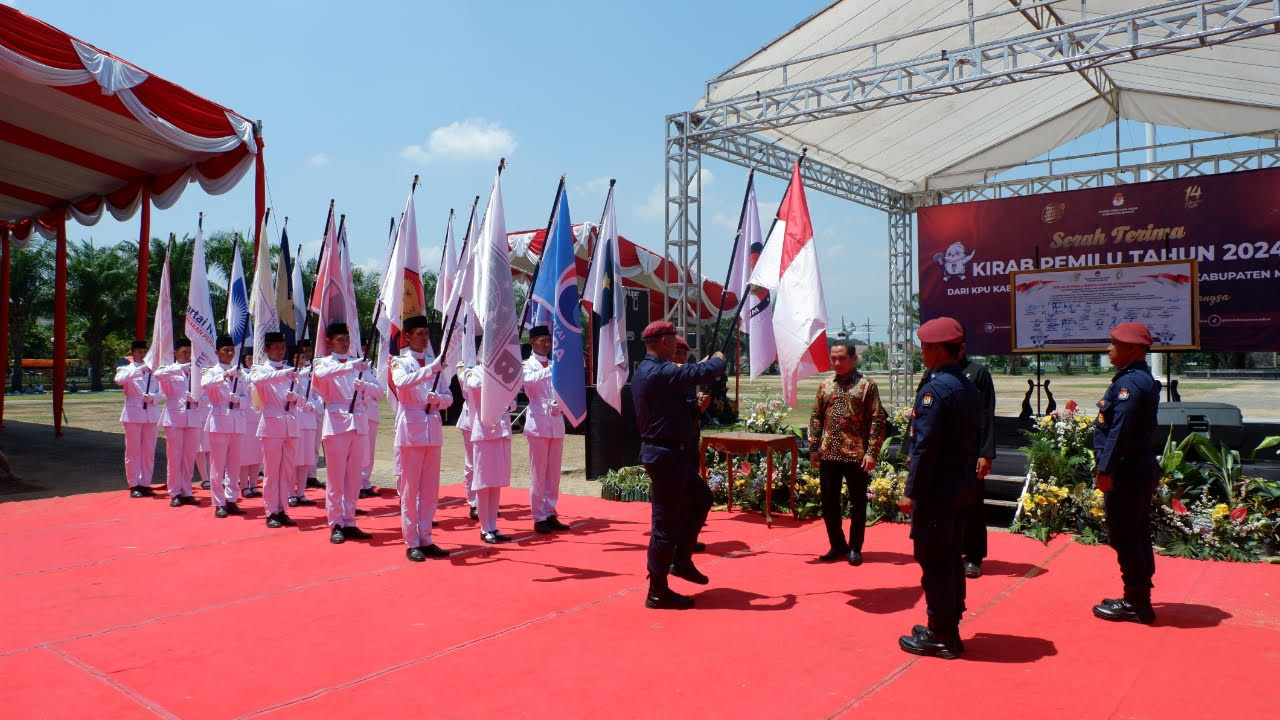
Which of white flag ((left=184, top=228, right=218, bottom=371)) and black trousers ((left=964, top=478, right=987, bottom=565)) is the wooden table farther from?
white flag ((left=184, top=228, right=218, bottom=371))

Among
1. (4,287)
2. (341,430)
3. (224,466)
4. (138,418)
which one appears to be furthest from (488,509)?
(4,287)

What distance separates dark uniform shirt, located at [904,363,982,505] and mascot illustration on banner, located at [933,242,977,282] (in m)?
8.14

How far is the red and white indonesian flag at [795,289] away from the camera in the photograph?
5762mm

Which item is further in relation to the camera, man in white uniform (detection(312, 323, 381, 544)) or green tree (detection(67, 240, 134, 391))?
green tree (detection(67, 240, 134, 391))

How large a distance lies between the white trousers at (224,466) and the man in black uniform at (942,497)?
6.71 meters

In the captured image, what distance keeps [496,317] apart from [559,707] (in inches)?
122

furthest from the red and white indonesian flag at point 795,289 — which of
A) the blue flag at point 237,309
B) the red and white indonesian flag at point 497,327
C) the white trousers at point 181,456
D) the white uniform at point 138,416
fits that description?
the white uniform at point 138,416

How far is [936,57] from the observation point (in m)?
9.37

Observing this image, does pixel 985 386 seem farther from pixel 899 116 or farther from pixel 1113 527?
pixel 899 116

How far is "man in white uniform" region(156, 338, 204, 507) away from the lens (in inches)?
348

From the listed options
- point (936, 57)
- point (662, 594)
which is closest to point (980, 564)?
point (662, 594)

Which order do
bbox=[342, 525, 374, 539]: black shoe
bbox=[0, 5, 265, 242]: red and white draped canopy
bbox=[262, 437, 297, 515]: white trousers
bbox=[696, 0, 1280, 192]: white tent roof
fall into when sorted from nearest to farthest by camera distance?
1. bbox=[342, 525, 374, 539]: black shoe
2. bbox=[262, 437, 297, 515]: white trousers
3. bbox=[0, 5, 265, 242]: red and white draped canopy
4. bbox=[696, 0, 1280, 192]: white tent roof

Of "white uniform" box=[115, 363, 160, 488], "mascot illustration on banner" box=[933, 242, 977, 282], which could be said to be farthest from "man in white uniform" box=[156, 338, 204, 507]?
"mascot illustration on banner" box=[933, 242, 977, 282]

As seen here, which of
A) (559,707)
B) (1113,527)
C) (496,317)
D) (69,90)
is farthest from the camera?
(69,90)
